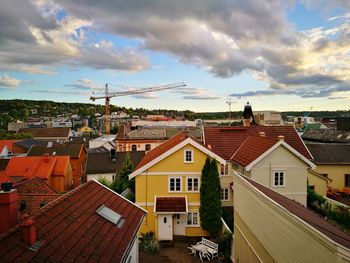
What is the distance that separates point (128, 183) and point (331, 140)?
29.0m

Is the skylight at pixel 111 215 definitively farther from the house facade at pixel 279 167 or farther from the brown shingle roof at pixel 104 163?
the brown shingle roof at pixel 104 163

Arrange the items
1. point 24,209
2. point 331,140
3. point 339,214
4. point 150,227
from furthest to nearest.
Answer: point 331,140, point 150,227, point 339,214, point 24,209

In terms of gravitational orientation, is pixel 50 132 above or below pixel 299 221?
above

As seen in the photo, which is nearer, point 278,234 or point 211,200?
point 278,234

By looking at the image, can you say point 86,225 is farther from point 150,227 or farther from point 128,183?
point 128,183

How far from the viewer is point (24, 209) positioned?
18.0 m

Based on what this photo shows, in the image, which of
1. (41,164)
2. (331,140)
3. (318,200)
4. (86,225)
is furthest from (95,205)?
(331,140)

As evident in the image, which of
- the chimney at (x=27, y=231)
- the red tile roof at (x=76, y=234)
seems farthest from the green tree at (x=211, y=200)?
the chimney at (x=27, y=231)

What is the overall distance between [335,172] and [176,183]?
18.3 m

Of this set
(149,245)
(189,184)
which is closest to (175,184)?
(189,184)

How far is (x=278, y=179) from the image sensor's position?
875 inches

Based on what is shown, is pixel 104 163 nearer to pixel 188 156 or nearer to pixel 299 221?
pixel 188 156

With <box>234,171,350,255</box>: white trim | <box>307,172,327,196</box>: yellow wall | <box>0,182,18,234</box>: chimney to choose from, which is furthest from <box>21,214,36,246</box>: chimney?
<box>307,172,327,196</box>: yellow wall

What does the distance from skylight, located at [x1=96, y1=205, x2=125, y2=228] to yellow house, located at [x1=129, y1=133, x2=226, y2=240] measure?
9.20 m
